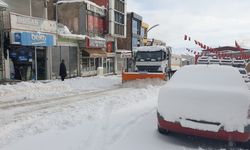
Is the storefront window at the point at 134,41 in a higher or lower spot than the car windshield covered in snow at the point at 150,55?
higher

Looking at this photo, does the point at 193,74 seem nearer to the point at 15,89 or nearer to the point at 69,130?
the point at 69,130

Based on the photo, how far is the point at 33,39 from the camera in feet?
70.1

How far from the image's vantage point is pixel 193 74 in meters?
7.34

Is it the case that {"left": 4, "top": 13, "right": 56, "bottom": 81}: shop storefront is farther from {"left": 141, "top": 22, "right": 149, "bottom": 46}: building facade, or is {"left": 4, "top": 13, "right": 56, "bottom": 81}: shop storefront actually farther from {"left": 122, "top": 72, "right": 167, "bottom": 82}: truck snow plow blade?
{"left": 141, "top": 22, "right": 149, "bottom": 46}: building facade

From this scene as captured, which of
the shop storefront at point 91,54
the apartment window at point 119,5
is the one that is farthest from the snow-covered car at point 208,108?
the apartment window at point 119,5

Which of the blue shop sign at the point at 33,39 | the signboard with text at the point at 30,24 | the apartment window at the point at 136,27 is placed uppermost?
the apartment window at the point at 136,27

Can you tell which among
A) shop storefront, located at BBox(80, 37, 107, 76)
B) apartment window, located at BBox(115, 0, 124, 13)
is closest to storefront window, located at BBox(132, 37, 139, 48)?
apartment window, located at BBox(115, 0, 124, 13)

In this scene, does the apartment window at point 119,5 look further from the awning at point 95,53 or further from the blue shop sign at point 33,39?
the blue shop sign at point 33,39

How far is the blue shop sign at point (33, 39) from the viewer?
65.5 feet

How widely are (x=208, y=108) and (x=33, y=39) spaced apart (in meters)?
17.6

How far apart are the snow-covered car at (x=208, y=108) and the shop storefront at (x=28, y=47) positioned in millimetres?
15833

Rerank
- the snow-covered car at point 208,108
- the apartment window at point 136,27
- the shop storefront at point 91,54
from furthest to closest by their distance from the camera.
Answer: the apartment window at point 136,27, the shop storefront at point 91,54, the snow-covered car at point 208,108

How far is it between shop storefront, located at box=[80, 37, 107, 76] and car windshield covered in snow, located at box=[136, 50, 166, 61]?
9.02 m

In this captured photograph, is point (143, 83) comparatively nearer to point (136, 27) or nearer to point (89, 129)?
point (89, 129)
